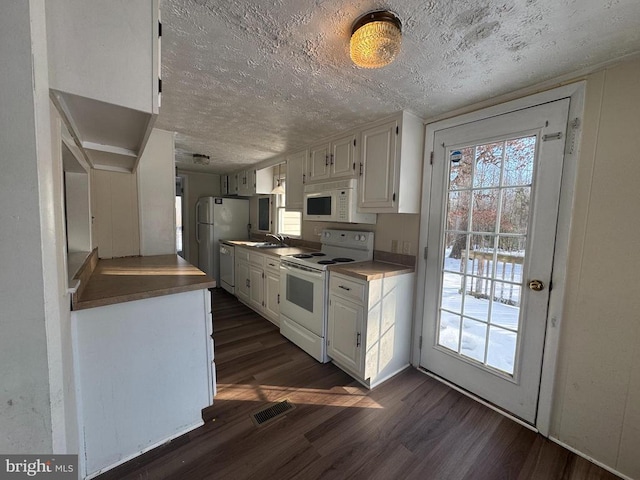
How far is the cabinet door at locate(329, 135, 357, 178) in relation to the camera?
2.49 metres

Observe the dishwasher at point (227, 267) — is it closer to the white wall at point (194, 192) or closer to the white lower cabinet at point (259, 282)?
the white lower cabinet at point (259, 282)

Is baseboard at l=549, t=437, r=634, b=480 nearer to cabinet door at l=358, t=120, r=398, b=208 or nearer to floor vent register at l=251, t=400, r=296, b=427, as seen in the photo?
floor vent register at l=251, t=400, r=296, b=427

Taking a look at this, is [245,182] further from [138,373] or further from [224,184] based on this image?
[138,373]

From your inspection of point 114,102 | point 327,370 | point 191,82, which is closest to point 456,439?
point 327,370

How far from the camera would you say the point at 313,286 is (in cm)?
243

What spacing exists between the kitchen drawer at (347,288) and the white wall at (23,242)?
1.69 m

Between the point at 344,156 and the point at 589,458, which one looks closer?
the point at 589,458

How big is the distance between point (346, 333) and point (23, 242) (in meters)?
1.94

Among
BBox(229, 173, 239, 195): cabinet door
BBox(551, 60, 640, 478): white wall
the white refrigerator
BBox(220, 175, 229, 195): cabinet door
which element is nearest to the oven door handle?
BBox(551, 60, 640, 478): white wall

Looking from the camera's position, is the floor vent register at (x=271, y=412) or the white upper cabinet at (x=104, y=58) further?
the floor vent register at (x=271, y=412)

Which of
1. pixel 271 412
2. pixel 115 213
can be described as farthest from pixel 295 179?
pixel 271 412

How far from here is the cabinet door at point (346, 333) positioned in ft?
6.77

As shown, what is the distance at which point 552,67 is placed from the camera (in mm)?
1426

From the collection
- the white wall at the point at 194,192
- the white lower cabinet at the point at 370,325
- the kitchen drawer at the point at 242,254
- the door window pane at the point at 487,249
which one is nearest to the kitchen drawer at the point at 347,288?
the white lower cabinet at the point at 370,325
